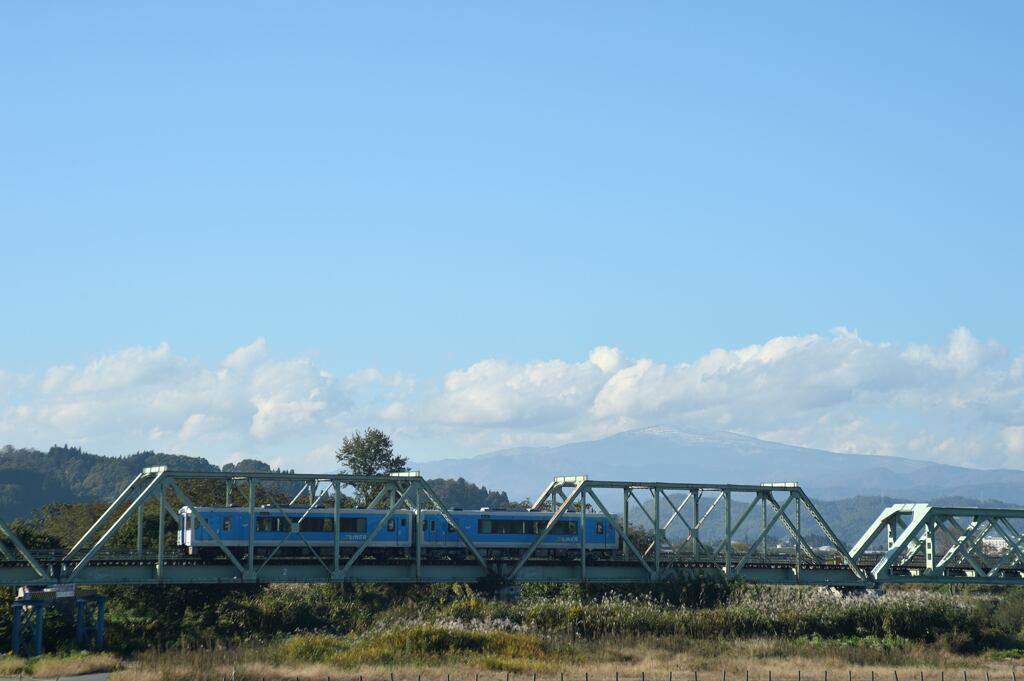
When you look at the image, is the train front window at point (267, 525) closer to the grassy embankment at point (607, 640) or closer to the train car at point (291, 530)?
the train car at point (291, 530)

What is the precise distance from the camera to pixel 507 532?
260 ft

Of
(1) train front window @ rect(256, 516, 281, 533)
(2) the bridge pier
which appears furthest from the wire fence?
(1) train front window @ rect(256, 516, 281, 533)

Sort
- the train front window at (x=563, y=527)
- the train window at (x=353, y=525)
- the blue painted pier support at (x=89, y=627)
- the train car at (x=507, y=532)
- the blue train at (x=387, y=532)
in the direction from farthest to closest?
1. the train front window at (x=563, y=527)
2. the train car at (x=507, y=532)
3. the train window at (x=353, y=525)
4. the blue train at (x=387, y=532)
5. the blue painted pier support at (x=89, y=627)

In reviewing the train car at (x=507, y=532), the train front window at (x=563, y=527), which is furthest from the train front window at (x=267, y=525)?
the train front window at (x=563, y=527)

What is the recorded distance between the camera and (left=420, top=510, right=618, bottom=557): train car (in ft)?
257

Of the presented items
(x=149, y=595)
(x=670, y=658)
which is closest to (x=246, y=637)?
(x=149, y=595)

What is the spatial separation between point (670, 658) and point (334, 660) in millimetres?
16378

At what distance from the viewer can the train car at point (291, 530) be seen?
237ft

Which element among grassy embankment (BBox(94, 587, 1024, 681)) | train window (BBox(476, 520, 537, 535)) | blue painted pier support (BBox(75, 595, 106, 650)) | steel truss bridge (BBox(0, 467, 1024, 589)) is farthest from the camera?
train window (BBox(476, 520, 537, 535))

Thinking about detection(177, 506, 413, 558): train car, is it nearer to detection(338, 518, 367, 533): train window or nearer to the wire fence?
detection(338, 518, 367, 533): train window

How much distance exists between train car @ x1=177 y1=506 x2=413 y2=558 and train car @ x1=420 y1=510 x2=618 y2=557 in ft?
6.31

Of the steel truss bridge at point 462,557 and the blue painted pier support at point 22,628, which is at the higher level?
the steel truss bridge at point 462,557

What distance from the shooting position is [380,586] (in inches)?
3292

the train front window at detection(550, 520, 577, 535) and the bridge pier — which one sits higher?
the train front window at detection(550, 520, 577, 535)
